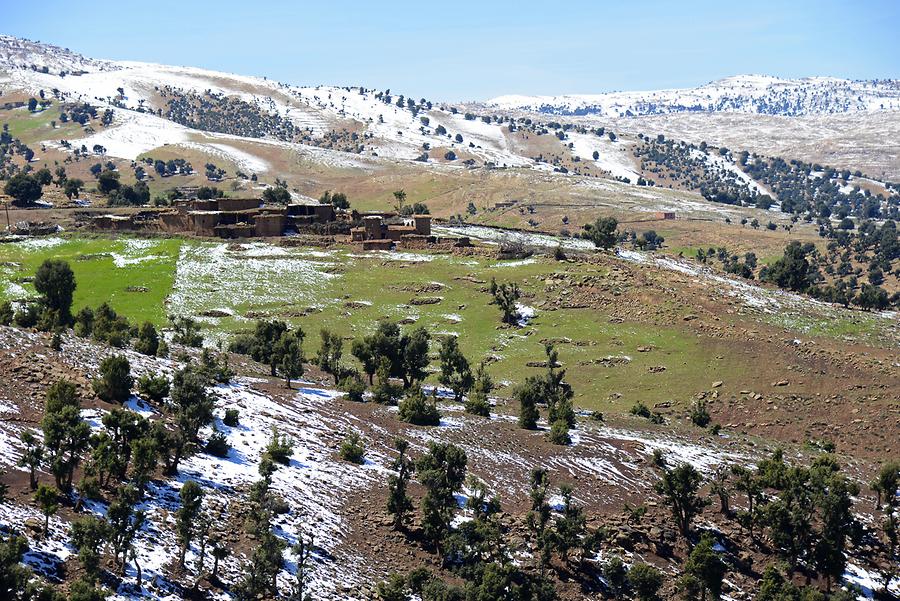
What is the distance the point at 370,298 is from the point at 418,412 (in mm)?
40517

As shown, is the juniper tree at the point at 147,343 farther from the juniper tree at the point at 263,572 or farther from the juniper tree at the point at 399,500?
the juniper tree at the point at 263,572

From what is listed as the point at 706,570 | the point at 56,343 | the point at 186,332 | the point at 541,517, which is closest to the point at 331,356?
the point at 186,332

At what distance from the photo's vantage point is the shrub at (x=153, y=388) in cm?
4725

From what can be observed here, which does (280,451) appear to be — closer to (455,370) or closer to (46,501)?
(46,501)

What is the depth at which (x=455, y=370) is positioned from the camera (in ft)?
240

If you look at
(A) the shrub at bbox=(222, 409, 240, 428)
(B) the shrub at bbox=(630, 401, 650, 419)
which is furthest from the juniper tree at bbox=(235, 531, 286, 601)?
(B) the shrub at bbox=(630, 401, 650, 419)

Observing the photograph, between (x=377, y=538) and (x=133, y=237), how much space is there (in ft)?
268

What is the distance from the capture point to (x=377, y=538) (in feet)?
130

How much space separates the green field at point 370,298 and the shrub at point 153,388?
99.9 ft

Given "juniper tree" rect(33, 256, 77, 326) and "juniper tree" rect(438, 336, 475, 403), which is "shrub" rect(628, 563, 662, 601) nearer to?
"juniper tree" rect(438, 336, 475, 403)

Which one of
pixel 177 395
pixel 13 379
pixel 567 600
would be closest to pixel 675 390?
pixel 567 600

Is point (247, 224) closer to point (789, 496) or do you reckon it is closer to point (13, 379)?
point (13, 379)

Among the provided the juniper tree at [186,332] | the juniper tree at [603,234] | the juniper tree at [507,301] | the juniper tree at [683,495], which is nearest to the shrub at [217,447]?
the juniper tree at [683,495]

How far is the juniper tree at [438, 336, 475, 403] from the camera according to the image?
6400 cm
